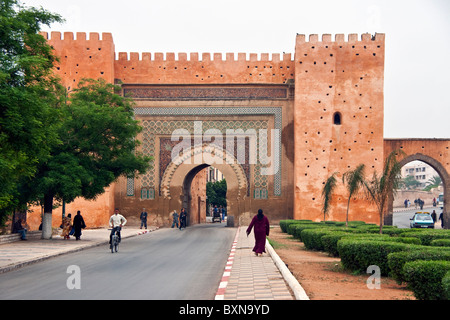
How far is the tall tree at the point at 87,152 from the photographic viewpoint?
16170 mm

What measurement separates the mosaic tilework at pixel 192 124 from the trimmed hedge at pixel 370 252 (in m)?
16.3

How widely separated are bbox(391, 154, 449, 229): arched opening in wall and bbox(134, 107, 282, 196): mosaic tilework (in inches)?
225

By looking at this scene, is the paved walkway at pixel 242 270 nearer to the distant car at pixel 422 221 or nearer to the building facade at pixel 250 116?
the building facade at pixel 250 116

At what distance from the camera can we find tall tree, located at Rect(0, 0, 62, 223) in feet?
30.3

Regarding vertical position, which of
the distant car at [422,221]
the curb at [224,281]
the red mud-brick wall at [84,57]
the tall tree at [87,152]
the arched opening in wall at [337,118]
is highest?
the red mud-brick wall at [84,57]

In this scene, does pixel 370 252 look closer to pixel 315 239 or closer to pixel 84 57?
pixel 315 239

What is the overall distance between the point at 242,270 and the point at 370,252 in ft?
6.53

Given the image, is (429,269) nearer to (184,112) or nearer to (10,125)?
(10,125)

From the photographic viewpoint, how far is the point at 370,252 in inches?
355

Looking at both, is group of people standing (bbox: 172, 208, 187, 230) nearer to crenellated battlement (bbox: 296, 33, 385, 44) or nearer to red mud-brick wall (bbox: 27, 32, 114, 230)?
red mud-brick wall (bbox: 27, 32, 114, 230)

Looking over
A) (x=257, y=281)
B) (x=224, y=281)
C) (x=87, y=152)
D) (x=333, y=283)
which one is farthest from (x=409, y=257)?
(x=87, y=152)

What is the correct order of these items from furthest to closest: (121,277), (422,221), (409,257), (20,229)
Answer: (422,221) < (20,229) < (121,277) < (409,257)

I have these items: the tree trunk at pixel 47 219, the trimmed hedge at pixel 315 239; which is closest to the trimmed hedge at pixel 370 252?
the trimmed hedge at pixel 315 239

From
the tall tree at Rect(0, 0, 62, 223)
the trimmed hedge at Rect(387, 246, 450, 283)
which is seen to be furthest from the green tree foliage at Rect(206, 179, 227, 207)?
the trimmed hedge at Rect(387, 246, 450, 283)
